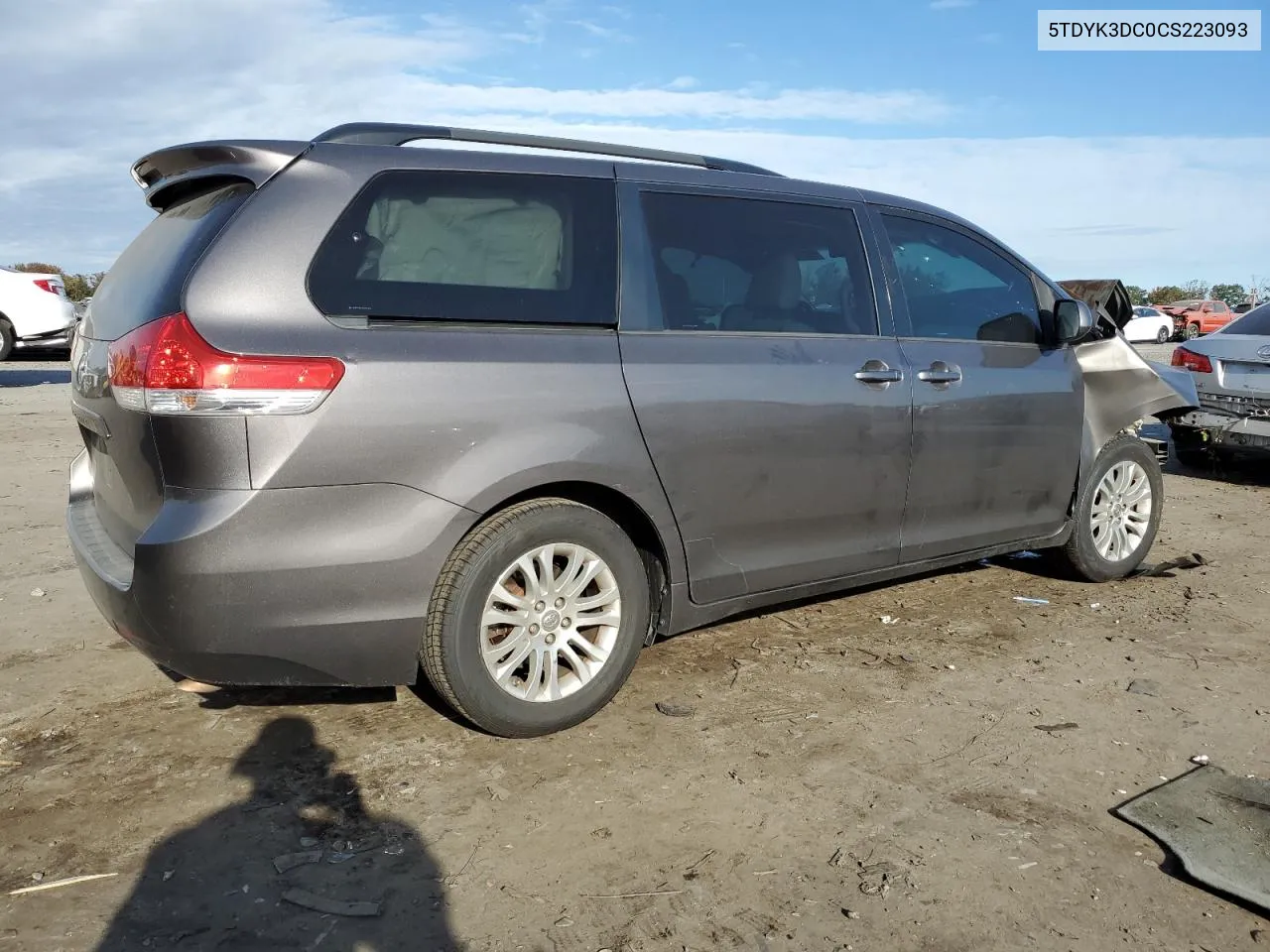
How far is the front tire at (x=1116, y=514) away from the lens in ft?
Result: 17.7

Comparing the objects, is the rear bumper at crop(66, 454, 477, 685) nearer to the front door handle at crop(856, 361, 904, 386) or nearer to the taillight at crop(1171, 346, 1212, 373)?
the front door handle at crop(856, 361, 904, 386)

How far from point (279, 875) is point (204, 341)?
1.44 metres

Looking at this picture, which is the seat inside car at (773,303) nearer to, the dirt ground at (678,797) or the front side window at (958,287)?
the front side window at (958,287)

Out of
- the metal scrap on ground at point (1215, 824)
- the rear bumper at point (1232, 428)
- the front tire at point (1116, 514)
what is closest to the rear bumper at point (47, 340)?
the rear bumper at point (1232, 428)

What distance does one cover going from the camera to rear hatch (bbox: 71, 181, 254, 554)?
307 cm

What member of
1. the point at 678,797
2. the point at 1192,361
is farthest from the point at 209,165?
the point at 1192,361

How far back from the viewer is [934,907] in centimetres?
261

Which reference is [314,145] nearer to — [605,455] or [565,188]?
[565,188]

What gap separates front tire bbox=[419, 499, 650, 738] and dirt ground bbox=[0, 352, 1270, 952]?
0.53 ft

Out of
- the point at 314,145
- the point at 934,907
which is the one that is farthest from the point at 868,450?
the point at 314,145

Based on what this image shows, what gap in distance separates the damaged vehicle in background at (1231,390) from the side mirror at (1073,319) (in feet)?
12.7

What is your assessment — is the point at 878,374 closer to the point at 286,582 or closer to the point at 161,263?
the point at 286,582

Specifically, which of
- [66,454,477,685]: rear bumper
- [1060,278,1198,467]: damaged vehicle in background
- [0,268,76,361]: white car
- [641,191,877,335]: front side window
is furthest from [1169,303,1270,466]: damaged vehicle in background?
[0,268,76,361]: white car

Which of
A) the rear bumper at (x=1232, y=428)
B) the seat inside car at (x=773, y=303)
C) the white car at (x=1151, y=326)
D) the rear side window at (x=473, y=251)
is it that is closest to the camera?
the rear side window at (x=473, y=251)
